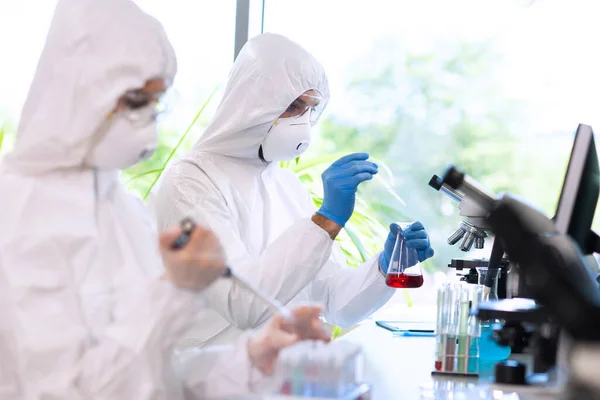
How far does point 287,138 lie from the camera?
248 centimetres

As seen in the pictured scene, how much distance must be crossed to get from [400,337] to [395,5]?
3.36 m

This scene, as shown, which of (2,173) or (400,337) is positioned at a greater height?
(2,173)

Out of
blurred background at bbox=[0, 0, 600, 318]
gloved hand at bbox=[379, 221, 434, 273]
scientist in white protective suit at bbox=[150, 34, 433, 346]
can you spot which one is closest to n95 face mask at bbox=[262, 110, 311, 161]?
scientist in white protective suit at bbox=[150, 34, 433, 346]

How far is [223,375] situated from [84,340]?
11.4 inches

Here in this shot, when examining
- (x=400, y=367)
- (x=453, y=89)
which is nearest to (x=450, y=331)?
(x=400, y=367)

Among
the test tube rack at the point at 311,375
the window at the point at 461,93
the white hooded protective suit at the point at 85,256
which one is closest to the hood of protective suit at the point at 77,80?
the white hooded protective suit at the point at 85,256

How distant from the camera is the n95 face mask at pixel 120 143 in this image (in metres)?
1.57

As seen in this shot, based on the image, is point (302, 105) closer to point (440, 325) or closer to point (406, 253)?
point (406, 253)

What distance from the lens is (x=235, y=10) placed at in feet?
12.1

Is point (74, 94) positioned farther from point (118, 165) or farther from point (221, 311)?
point (221, 311)

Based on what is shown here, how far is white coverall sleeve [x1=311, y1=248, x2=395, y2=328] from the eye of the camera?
2.53 meters

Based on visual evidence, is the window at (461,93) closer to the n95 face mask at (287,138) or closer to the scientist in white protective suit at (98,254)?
the n95 face mask at (287,138)

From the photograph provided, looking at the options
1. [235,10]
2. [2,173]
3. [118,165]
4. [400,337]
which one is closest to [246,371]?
[118,165]

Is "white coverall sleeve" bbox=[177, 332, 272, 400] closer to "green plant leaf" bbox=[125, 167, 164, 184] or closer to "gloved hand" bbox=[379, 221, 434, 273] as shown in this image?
"gloved hand" bbox=[379, 221, 434, 273]
